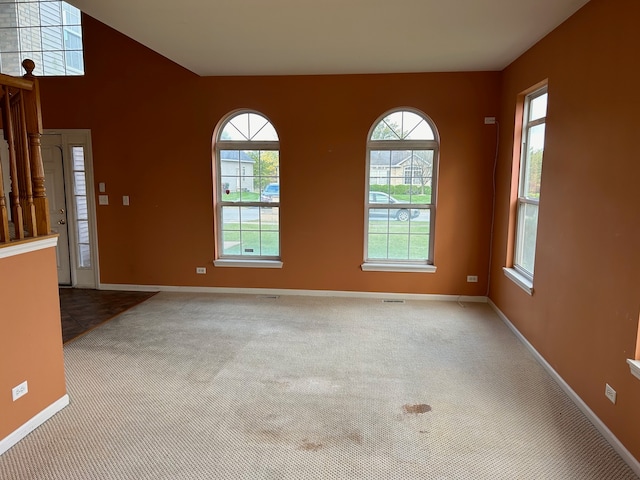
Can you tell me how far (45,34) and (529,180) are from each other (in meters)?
5.89

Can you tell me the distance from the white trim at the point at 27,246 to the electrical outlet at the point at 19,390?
2.43 feet

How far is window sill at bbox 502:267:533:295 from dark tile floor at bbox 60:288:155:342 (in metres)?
4.10

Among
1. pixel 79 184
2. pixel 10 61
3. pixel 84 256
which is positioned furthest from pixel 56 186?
pixel 10 61

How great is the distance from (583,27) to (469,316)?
279 centimetres

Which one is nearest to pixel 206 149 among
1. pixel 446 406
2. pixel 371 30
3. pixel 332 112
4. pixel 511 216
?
pixel 332 112

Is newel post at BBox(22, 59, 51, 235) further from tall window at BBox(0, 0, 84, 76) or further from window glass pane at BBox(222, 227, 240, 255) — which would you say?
tall window at BBox(0, 0, 84, 76)

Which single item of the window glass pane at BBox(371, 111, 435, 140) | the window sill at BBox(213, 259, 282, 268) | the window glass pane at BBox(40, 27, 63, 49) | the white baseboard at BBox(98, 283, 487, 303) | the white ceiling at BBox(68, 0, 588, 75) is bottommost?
the white baseboard at BBox(98, 283, 487, 303)

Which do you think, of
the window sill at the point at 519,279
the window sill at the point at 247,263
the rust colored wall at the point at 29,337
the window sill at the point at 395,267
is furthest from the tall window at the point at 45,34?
the window sill at the point at 519,279

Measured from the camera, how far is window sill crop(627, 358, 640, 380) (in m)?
2.06

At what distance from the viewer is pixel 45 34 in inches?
202

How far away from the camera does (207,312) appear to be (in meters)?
4.51

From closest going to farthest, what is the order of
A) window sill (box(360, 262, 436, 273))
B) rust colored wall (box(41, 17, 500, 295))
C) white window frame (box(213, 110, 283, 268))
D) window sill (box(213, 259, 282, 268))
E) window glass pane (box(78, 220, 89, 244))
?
rust colored wall (box(41, 17, 500, 295))
window sill (box(360, 262, 436, 273))
white window frame (box(213, 110, 283, 268))
window sill (box(213, 259, 282, 268))
window glass pane (box(78, 220, 89, 244))

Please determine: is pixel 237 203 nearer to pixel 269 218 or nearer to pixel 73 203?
pixel 269 218

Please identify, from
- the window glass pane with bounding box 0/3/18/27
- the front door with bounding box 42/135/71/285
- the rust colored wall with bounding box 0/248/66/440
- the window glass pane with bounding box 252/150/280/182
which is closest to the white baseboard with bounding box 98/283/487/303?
the front door with bounding box 42/135/71/285
